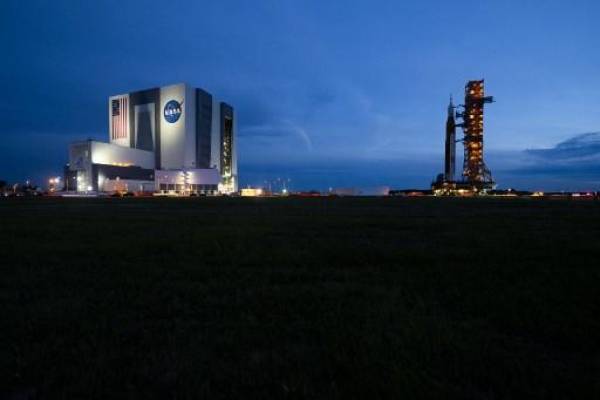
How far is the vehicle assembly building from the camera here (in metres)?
79.9

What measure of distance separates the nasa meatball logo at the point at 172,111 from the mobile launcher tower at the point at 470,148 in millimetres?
76786

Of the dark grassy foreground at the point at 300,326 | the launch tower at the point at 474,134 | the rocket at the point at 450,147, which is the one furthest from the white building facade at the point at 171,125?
the dark grassy foreground at the point at 300,326

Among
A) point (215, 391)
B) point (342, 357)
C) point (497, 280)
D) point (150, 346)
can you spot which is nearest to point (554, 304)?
point (497, 280)

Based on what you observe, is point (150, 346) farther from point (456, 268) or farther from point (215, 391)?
point (456, 268)

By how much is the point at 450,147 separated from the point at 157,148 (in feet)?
279

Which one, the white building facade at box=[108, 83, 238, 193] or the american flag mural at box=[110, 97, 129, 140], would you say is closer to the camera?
the white building facade at box=[108, 83, 238, 193]

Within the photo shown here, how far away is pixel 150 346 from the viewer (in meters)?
3.02

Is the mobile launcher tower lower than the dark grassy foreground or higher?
higher

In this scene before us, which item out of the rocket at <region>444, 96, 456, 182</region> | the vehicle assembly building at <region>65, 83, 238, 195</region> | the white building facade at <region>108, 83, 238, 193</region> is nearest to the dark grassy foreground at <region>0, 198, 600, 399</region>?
the vehicle assembly building at <region>65, 83, 238, 195</region>

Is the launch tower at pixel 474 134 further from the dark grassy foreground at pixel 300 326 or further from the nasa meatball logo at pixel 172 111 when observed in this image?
the dark grassy foreground at pixel 300 326

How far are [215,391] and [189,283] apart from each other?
111 inches

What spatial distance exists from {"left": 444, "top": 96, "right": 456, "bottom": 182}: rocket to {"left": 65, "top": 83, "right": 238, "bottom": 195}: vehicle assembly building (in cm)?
6604

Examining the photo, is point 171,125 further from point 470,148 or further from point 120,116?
point 470,148

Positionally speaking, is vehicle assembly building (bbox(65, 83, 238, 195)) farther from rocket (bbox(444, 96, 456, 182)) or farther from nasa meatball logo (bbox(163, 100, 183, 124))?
rocket (bbox(444, 96, 456, 182))
